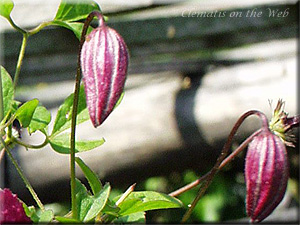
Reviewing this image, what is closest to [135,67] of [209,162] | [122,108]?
[122,108]

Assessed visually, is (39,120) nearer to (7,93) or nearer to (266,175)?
(7,93)

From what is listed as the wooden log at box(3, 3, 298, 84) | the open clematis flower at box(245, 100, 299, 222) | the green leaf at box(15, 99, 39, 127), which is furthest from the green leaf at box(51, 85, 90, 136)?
the wooden log at box(3, 3, 298, 84)

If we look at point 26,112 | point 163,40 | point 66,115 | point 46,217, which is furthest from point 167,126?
point 46,217

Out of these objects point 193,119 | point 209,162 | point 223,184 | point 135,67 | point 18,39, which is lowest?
point 223,184

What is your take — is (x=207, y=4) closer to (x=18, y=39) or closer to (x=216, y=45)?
(x=216, y=45)

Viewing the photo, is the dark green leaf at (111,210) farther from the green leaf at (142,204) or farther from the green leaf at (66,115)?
the green leaf at (66,115)

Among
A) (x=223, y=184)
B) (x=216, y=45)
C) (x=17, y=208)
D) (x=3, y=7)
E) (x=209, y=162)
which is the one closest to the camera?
(x=17, y=208)

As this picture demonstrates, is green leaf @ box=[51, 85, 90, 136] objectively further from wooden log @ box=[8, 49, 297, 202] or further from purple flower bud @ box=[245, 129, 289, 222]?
wooden log @ box=[8, 49, 297, 202]
